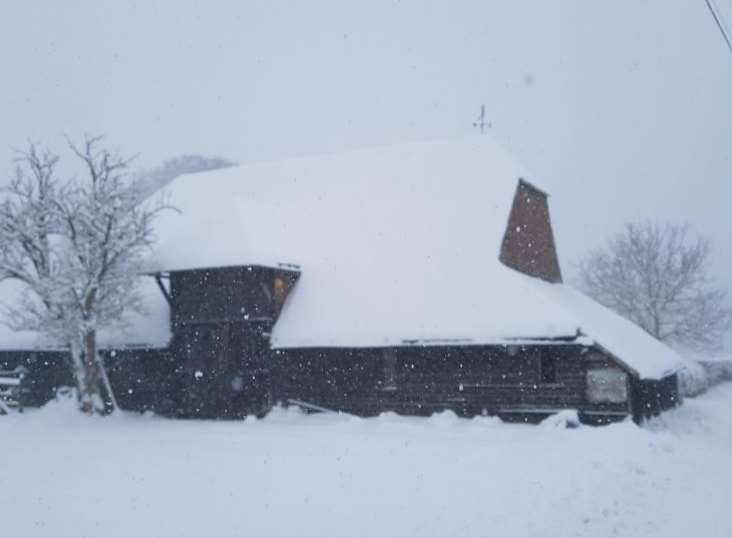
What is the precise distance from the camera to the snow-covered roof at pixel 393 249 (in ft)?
62.3

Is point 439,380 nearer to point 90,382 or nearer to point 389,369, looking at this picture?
point 389,369

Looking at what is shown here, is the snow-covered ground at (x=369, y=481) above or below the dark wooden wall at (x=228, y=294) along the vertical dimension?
below

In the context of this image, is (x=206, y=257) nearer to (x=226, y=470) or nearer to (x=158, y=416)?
(x=158, y=416)

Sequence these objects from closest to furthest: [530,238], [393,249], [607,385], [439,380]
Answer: [607,385]
[439,380]
[393,249]
[530,238]

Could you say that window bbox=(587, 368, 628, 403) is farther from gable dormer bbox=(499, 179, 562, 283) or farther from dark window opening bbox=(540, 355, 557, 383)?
gable dormer bbox=(499, 179, 562, 283)

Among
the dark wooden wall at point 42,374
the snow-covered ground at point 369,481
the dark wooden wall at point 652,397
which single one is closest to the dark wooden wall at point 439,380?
the snow-covered ground at point 369,481

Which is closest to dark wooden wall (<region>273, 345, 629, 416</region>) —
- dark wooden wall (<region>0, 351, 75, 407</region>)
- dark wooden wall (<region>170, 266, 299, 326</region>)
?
dark wooden wall (<region>170, 266, 299, 326</region>)

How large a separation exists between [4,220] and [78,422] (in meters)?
6.62

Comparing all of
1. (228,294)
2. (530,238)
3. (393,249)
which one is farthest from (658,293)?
(228,294)

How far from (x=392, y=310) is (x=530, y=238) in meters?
6.48

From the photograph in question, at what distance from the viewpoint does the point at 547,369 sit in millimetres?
18797

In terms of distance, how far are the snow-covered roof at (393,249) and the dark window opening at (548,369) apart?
1399 mm

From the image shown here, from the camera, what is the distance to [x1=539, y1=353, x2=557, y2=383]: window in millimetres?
18562

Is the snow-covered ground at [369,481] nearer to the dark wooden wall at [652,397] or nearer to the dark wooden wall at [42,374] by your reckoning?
the dark wooden wall at [652,397]
